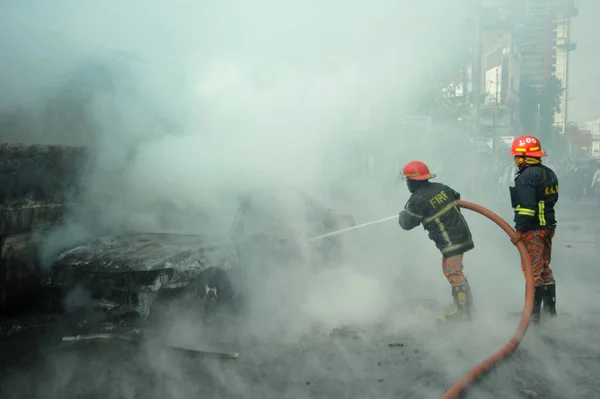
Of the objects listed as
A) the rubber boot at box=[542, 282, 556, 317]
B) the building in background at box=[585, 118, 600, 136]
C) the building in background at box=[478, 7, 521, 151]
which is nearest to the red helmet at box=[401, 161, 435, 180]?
the rubber boot at box=[542, 282, 556, 317]

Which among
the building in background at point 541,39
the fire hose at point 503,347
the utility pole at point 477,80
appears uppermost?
the building in background at point 541,39

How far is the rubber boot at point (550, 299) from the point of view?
13.0 ft

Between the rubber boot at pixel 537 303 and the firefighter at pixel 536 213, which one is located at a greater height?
the firefighter at pixel 536 213

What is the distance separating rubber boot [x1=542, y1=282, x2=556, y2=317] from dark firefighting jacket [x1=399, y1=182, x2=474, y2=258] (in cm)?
70

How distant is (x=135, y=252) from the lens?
151 inches

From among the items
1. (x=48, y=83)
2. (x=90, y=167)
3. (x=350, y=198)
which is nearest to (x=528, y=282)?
(x=90, y=167)

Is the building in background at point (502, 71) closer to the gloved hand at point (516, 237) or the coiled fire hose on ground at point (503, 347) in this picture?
the gloved hand at point (516, 237)

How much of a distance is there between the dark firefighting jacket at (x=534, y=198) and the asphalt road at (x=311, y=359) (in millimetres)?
802

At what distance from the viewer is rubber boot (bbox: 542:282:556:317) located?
3.97 m

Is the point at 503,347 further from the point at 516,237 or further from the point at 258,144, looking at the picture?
the point at 258,144

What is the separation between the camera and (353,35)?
746 cm

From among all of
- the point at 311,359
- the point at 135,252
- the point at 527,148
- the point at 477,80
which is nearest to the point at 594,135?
the point at 477,80

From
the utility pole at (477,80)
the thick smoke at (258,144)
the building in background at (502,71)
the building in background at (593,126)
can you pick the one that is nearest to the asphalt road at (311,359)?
the thick smoke at (258,144)

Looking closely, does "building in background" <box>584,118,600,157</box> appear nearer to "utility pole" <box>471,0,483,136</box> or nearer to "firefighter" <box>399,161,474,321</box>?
"utility pole" <box>471,0,483,136</box>
